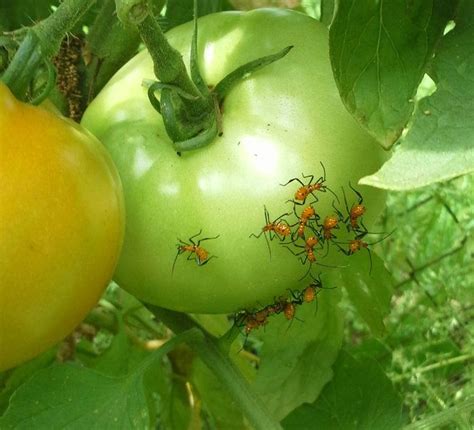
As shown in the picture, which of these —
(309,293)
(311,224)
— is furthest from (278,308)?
(311,224)

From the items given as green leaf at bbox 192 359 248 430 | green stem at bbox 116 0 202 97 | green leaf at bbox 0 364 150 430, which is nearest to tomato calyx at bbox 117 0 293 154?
green stem at bbox 116 0 202 97

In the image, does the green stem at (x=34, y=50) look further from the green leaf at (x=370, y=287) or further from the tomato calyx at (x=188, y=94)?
the green leaf at (x=370, y=287)

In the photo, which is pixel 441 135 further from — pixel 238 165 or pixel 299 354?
pixel 299 354

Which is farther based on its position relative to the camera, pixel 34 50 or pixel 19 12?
pixel 19 12

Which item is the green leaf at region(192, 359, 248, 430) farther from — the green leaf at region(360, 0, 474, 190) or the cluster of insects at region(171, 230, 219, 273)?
the green leaf at region(360, 0, 474, 190)

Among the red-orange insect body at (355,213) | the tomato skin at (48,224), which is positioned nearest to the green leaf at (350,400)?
the red-orange insect body at (355,213)

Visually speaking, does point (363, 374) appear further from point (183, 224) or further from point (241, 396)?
point (183, 224)

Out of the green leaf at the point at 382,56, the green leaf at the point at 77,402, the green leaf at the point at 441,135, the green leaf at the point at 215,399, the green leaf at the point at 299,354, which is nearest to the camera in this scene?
the green leaf at the point at 441,135
